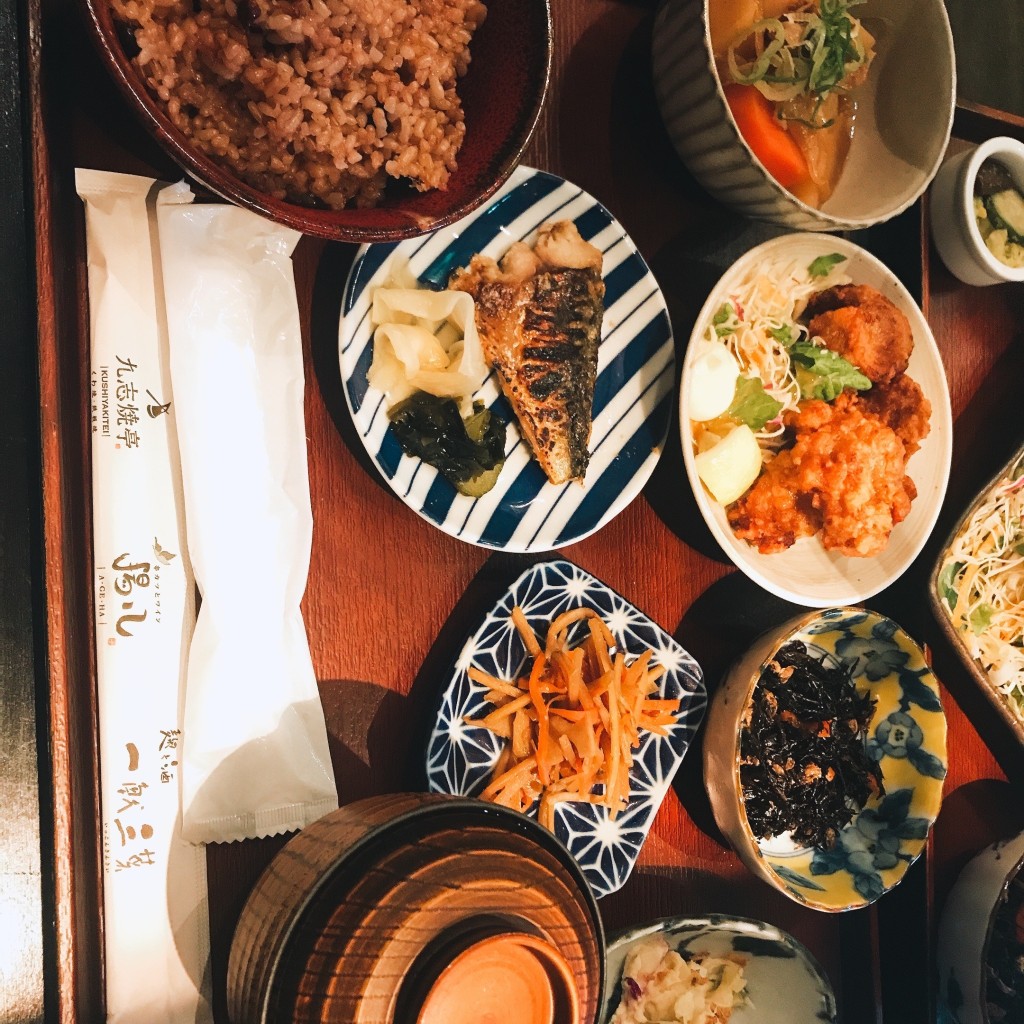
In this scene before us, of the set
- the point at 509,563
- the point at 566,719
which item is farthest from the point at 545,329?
the point at 566,719

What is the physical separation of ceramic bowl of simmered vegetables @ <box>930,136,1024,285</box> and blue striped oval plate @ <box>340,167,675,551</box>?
71 centimetres

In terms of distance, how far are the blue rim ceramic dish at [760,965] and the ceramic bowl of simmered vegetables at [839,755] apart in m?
0.11

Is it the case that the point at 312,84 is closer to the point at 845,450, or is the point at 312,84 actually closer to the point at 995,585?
the point at 845,450

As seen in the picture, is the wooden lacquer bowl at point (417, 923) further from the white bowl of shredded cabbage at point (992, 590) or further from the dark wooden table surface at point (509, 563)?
the white bowl of shredded cabbage at point (992, 590)

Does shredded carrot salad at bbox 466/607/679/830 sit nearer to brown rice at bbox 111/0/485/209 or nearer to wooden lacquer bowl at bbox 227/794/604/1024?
wooden lacquer bowl at bbox 227/794/604/1024

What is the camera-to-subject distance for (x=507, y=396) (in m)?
1.57

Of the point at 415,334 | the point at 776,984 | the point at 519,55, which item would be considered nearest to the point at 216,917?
the point at 415,334

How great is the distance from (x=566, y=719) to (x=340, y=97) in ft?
3.64

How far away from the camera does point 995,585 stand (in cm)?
201

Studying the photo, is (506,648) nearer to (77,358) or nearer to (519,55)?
(77,358)

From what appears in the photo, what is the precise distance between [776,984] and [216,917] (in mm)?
1126

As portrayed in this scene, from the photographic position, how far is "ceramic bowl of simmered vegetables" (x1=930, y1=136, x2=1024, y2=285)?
175 centimetres

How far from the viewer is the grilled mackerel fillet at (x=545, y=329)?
153 centimetres

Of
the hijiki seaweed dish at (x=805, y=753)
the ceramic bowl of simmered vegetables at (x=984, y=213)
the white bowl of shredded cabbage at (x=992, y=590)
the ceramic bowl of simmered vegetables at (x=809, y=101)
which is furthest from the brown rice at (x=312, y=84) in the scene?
the white bowl of shredded cabbage at (x=992, y=590)
